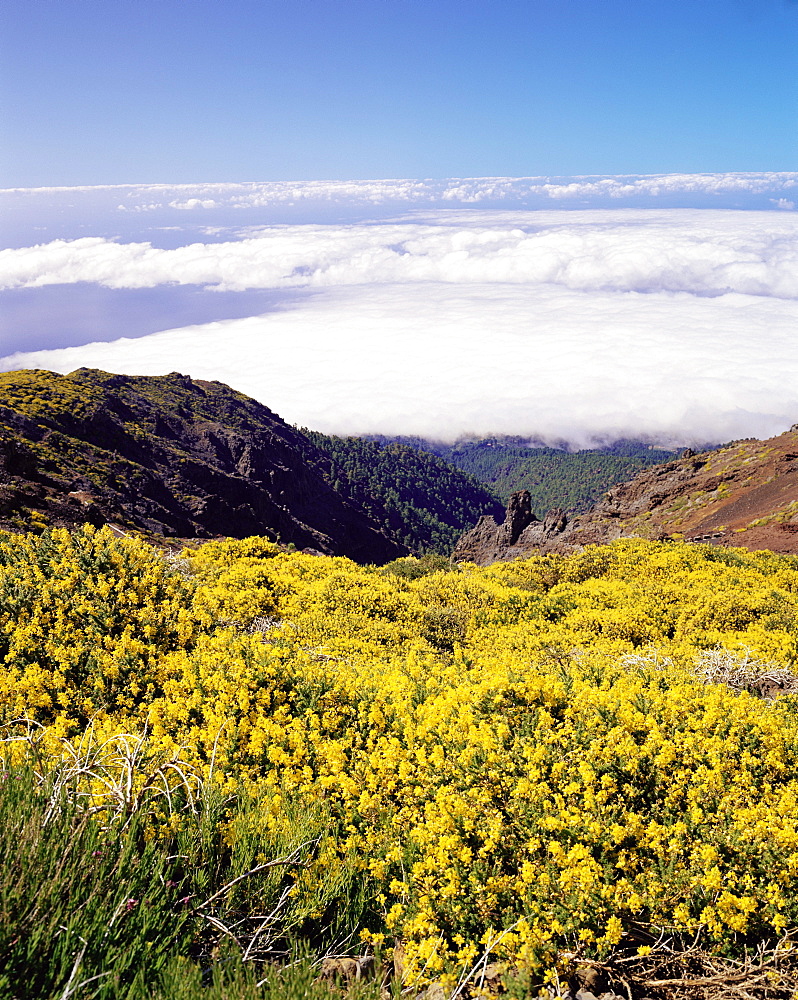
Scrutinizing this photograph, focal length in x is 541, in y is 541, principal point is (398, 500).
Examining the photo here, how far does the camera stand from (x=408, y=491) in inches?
6304

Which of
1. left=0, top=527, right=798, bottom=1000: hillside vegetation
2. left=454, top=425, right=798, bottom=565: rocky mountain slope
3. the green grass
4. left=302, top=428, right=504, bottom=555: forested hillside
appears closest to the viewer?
the green grass

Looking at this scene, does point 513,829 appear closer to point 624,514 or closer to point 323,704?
point 323,704

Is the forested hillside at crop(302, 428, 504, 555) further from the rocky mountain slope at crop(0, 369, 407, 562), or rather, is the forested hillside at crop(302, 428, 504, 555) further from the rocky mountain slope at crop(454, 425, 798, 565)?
the rocky mountain slope at crop(454, 425, 798, 565)

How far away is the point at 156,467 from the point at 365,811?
209 feet

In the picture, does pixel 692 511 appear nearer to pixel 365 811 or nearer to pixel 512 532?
pixel 512 532

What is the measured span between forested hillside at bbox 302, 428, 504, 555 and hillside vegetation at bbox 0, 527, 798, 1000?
3988 inches

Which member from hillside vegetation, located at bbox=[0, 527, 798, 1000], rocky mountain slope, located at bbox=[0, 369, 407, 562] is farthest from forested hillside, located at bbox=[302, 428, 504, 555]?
hillside vegetation, located at bbox=[0, 527, 798, 1000]

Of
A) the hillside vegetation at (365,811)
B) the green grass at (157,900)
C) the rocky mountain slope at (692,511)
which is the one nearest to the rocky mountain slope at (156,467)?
the hillside vegetation at (365,811)

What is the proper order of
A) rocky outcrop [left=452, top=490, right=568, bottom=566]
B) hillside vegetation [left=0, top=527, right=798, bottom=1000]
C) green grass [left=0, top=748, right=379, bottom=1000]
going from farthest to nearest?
1. rocky outcrop [left=452, top=490, right=568, bottom=566]
2. hillside vegetation [left=0, top=527, right=798, bottom=1000]
3. green grass [left=0, top=748, right=379, bottom=1000]

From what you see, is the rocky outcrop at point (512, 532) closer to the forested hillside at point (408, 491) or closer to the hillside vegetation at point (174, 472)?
the hillside vegetation at point (174, 472)

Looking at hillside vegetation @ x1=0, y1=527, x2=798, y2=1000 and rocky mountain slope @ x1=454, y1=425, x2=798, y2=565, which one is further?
rocky mountain slope @ x1=454, y1=425, x2=798, y2=565

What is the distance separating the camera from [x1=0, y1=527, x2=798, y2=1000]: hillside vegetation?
2.87m

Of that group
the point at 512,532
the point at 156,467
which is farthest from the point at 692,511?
the point at 156,467

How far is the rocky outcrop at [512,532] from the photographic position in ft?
156
